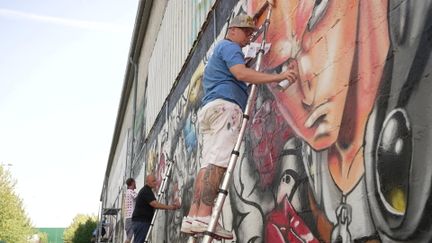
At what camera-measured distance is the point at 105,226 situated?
3128 cm

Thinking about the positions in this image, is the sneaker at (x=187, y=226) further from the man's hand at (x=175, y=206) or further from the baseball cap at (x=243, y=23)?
the man's hand at (x=175, y=206)

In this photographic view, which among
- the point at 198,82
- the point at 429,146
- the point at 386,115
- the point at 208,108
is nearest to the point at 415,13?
the point at 386,115

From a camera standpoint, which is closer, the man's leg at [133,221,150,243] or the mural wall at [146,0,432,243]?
the mural wall at [146,0,432,243]

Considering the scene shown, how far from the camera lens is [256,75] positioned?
3.29m

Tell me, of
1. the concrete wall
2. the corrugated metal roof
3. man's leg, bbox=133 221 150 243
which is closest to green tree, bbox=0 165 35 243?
the corrugated metal roof

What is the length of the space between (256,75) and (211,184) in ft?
3.03

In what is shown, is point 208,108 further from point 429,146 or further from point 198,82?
point 198,82

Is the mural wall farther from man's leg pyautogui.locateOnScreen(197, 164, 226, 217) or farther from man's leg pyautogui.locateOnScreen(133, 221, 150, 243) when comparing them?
man's leg pyautogui.locateOnScreen(133, 221, 150, 243)

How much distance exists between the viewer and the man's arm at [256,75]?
126 inches

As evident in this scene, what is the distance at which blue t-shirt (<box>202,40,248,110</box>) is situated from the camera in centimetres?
357

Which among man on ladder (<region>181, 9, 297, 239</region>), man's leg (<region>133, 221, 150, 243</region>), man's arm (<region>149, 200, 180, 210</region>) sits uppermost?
man on ladder (<region>181, 9, 297, 239</region>)

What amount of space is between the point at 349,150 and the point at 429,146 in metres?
0.71

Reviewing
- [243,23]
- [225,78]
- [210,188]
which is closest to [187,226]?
[210,188]

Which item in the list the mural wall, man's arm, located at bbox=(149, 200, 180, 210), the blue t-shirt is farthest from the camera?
man's arm, located at bbox=(149, 200, 180, 210)
